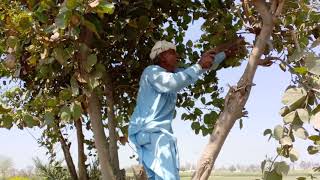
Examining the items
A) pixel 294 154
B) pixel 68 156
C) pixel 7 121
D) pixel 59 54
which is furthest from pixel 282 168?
pixel 68 156

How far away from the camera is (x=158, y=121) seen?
10.5 feet

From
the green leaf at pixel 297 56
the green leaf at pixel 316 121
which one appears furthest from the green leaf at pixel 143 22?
the green leaf at pixel 316 121

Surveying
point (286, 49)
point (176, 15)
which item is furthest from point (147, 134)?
point (176, 15)

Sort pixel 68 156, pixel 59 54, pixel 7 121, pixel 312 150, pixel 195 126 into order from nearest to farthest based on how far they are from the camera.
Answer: pixel 312 150 → pixel 59 54 → pixel 7 121 → pixel 195 126 → pixel 68 156

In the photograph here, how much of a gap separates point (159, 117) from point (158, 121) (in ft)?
0.09

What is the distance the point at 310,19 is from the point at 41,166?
6528 mm

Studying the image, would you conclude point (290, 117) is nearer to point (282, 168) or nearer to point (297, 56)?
point (282, 168)

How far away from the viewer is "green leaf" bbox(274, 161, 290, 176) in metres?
2.72

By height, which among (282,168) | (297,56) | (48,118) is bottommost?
(282,168)

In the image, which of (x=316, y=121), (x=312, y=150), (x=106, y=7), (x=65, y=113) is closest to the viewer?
(x=316, y=121)

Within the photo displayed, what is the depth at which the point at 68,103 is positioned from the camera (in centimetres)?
354

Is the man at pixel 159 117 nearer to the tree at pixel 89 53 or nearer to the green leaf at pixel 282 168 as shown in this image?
the tree at pixel 89 53

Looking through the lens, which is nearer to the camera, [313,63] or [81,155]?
[313,63]

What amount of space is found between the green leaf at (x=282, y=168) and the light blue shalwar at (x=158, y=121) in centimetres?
63
